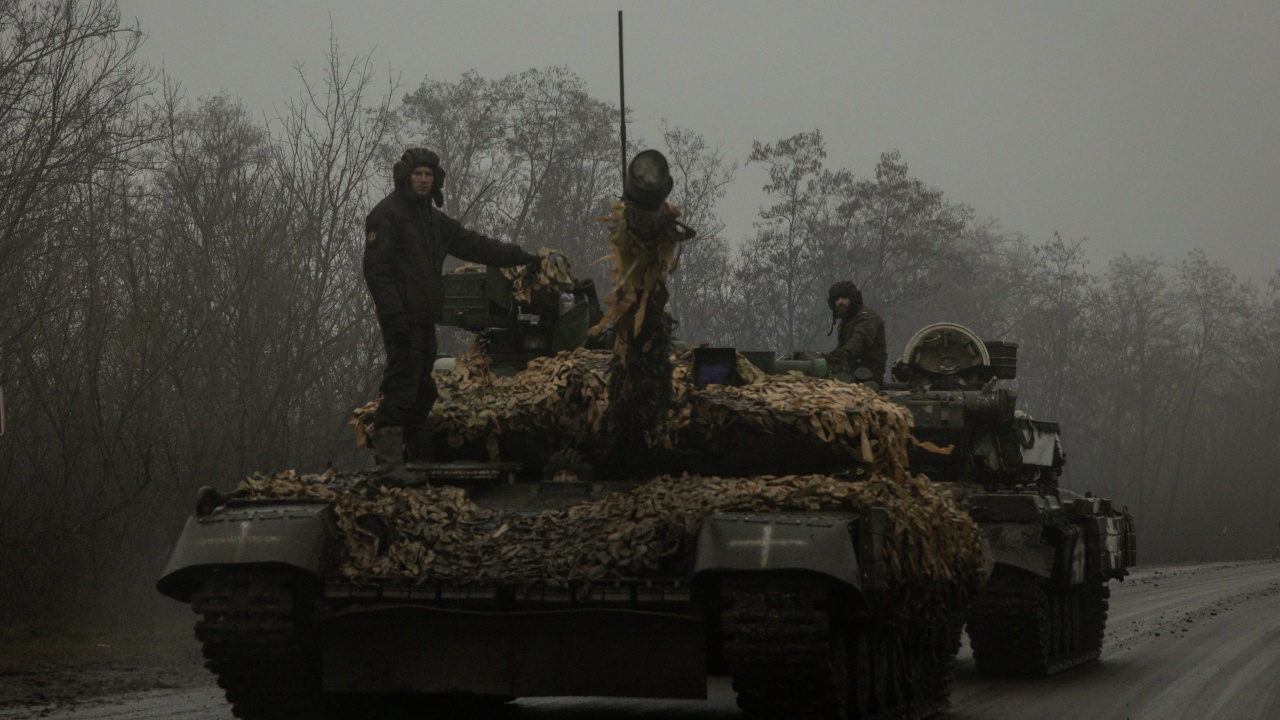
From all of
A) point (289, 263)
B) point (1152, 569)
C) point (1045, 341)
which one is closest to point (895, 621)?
point (289, 263)

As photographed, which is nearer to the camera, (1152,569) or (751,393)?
(751,393)

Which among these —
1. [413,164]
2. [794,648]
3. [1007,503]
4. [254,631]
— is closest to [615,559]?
[794,648]

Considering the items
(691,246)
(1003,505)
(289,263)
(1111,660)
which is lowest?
(1111,660)

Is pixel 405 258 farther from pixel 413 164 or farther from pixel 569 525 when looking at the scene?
pixel 569 525

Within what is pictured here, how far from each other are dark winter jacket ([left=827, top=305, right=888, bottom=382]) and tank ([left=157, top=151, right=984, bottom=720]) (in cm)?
380

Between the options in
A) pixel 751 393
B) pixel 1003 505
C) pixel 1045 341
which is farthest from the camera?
pixel 1045 341

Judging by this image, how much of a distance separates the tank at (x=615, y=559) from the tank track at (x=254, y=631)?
0.01 m

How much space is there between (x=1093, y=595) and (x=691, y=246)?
27.4 meters

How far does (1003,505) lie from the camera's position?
12367 millimetres

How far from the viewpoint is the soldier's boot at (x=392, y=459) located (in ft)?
29.1

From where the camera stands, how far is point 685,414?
359 inches

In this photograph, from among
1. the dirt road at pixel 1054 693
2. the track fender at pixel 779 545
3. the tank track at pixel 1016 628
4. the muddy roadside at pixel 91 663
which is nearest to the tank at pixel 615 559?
the track fender at pixel 779 545

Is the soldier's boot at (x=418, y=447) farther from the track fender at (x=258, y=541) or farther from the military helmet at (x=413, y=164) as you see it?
the military helmet at (x=413, y=164)

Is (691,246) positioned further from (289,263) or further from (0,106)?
(0,106)
